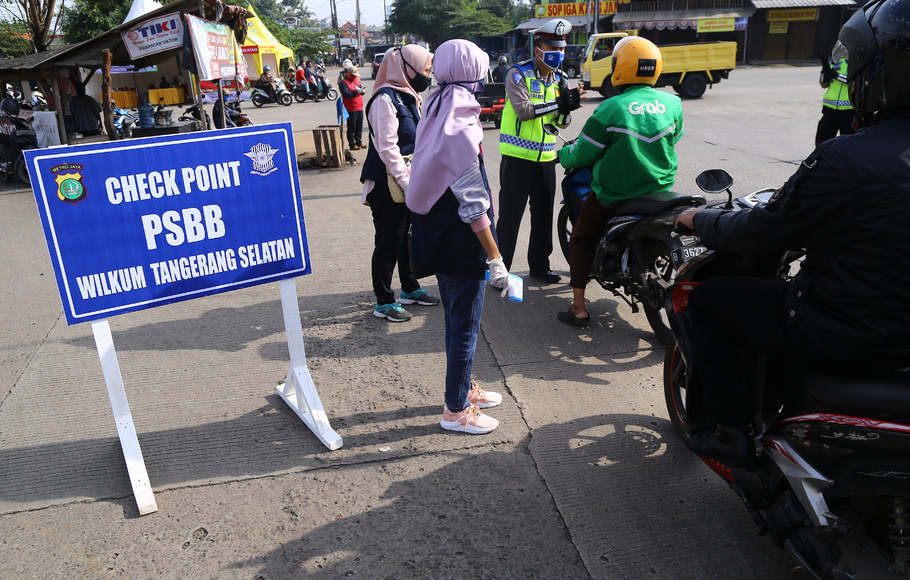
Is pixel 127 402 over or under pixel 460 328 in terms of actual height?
under

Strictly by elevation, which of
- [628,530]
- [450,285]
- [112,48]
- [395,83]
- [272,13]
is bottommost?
[628,530]

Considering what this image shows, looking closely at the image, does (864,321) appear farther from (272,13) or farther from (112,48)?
(272,13)

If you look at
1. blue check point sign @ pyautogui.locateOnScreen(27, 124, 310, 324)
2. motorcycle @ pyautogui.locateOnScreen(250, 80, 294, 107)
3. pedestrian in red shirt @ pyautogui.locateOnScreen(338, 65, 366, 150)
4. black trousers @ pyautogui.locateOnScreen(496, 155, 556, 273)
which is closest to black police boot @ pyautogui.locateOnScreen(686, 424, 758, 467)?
blue check point sign @ pyautogui.locateOnScreen(27, 124, 310, 324)

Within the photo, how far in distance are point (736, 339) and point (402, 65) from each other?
9.88 ft

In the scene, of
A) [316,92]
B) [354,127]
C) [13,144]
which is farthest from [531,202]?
[316,92]

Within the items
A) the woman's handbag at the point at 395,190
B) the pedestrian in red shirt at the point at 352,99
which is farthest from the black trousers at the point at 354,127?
the woman's handbag at the point at 395,190

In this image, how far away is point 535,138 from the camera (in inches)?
203

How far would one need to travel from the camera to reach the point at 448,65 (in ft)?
9.88

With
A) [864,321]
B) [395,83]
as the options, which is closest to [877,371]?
[864,321]

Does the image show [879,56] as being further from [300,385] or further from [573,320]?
[573,320]

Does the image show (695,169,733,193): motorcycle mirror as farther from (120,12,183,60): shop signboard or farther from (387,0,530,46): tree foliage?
(387,0,530,46): tree foliage

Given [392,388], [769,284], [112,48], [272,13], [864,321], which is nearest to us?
[864,321]

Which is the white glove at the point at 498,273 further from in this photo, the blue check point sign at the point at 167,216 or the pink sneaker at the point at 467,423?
the blue check point sign at the point at 167,216

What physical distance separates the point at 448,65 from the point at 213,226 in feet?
4.36
